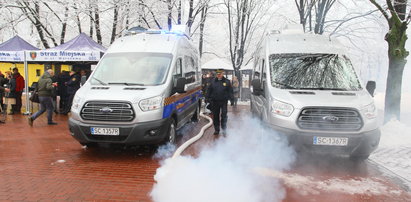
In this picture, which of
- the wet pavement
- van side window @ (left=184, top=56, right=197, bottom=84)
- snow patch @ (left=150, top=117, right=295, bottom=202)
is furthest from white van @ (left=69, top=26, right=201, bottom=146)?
snow patch @ (left=150, top=117, right=295, bottom=202)

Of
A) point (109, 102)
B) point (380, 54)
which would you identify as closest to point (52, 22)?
point (109, 102)

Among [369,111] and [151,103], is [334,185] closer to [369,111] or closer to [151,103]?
[369,111]

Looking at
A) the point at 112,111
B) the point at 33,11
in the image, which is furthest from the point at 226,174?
the point at 33,11

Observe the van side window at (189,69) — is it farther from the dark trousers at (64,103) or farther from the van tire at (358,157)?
the dark trousers at (64,103)

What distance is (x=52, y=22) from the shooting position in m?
20.8

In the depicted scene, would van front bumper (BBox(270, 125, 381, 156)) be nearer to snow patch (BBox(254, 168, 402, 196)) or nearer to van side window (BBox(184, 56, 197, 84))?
snow patch (BBox(254, 168, 402, 196))

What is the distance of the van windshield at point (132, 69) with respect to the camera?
6548 millimetres

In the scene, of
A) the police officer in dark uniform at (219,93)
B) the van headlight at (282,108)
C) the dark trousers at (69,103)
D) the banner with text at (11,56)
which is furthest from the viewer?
the banner with text at (11,56)

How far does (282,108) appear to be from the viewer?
5656mm

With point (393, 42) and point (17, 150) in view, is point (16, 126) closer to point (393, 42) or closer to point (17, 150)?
point (17, 150)

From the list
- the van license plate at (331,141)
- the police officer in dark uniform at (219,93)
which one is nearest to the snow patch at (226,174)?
the van license plate at (331,141)

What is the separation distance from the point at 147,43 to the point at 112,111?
2.30 meters

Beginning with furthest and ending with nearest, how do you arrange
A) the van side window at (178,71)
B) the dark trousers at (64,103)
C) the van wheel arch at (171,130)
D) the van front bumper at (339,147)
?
the dark trousers at (64,103), the van side window at (178,71), the van wheel arch at (171,130), the van front bumper at (339,147)

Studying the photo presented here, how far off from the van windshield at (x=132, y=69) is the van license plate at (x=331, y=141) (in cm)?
331
